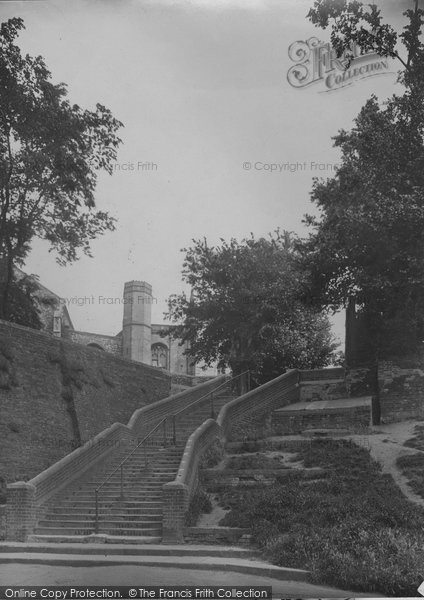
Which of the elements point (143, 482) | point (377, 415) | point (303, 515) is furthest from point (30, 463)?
point (377, 415)

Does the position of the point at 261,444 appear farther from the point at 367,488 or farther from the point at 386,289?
the point at 386,289

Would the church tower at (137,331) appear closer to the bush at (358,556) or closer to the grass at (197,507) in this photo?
the grass at (197,507)

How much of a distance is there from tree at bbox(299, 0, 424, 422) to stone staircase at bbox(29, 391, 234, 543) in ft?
25.6

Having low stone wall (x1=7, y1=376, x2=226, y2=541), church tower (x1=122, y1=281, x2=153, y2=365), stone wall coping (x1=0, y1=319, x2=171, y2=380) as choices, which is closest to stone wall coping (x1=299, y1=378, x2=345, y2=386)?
stone wall coping (x1=0, y1=319, x2=171, y2=380)

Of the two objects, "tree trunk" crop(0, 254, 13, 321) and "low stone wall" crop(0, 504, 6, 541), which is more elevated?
"tree trunk" crop(0, 254, 13, 321)

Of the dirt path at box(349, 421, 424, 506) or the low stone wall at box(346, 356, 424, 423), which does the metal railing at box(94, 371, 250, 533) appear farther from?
the low stone wall at box(346, 356, 424, 423)

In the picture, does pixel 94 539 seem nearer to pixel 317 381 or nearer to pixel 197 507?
pixel 197 507

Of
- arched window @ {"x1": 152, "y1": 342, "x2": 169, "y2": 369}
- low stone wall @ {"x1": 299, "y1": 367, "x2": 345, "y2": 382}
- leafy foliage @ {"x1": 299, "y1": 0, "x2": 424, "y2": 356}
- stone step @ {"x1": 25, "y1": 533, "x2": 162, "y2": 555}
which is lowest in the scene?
stone step @ {"x1": 25, "y1": 533, "x2": 162, "y2": 555}

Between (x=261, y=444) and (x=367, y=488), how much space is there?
15.0 ft

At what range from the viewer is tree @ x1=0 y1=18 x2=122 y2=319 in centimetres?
1900

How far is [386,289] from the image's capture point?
20906mm

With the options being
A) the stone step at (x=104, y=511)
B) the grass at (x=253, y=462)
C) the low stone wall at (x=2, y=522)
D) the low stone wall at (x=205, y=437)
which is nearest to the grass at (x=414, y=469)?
the grass at (x=253, y=462)

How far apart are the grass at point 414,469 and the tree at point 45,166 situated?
1030 cm

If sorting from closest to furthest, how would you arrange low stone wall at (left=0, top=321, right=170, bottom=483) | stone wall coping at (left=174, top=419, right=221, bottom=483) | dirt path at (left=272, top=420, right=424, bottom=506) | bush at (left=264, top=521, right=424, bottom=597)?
bush at (left=264, top=521, right=424, bottom=597), stone wall coping at (left=174, top=419, right=221, bottom=483), dirt path at (left=272, top=420, right=424, bottom=506), low stone wall at (left=0, top=321, right=170, bottom=483)
